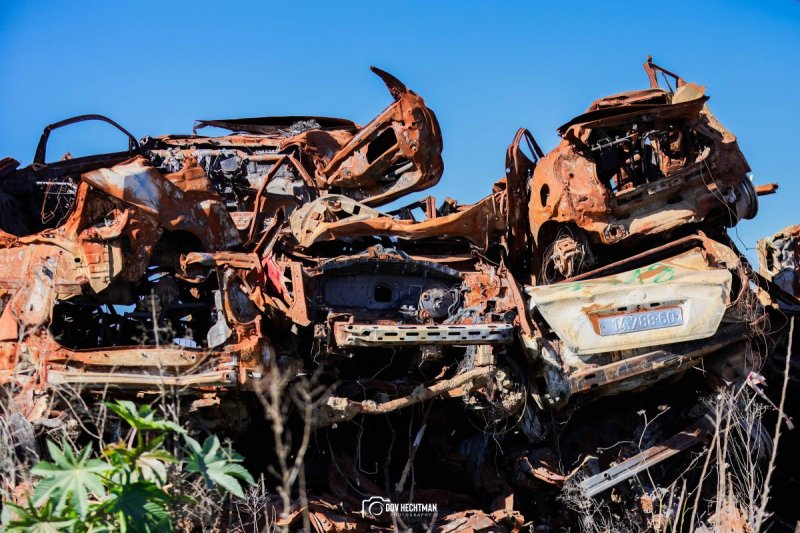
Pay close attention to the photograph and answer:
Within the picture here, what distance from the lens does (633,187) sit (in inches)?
455

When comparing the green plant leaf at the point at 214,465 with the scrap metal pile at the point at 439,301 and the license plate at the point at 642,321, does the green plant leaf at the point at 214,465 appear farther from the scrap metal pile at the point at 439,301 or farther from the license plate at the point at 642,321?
the license plate at the point at 642,321

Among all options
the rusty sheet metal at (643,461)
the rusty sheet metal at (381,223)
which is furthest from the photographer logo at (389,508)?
the rusty sheet metal at (381,223)

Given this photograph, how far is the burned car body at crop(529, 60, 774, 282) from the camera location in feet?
36.6

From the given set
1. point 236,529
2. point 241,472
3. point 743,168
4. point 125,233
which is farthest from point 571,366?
point 241,472

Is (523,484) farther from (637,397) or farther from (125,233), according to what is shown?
(125,233)

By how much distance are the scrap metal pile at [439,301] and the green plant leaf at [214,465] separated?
14.4 feet

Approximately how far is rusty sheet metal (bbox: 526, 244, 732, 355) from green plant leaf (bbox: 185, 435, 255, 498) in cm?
627

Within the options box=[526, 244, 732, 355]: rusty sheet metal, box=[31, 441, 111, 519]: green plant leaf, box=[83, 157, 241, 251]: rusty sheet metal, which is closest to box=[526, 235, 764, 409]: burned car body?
box=[526, 244, 732, 355]: rusty sheet metal

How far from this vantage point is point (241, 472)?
4938mm

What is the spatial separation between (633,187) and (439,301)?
273 cm

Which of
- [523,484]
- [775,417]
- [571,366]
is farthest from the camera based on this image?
[775,417]

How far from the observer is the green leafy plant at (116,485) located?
15.4 ft

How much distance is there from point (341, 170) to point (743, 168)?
4745 millimetres

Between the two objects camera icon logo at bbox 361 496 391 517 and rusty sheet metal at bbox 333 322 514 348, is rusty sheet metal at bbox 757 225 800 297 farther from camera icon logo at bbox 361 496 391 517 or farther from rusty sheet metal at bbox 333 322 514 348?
camera icon logo at bbox 361 496 391 517
